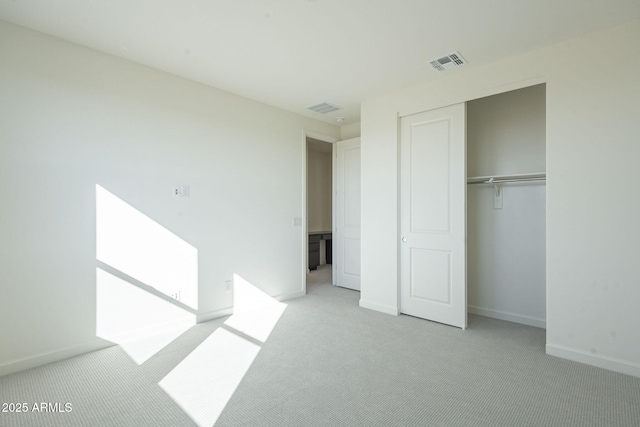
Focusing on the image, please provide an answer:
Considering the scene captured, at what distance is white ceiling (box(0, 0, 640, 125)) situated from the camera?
221 cm

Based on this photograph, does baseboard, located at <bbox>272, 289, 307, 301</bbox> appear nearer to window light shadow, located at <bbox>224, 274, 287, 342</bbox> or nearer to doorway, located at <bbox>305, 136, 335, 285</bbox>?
window light shadow, located at <bbox>224, 274, 287, 342</bbox>

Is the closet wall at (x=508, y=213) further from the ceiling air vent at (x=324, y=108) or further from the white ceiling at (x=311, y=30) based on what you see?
Result: the ceiling air vent at (x=324, y=108)

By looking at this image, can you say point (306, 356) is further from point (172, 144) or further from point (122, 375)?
point (172, 144)

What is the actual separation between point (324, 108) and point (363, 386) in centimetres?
349

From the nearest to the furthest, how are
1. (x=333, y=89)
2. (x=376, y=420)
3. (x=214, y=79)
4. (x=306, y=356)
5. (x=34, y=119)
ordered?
(x=376, y=420)
(x=34, y=119)
(x=306, y=356)
(x=214, y=79)
(x=333, y=89)

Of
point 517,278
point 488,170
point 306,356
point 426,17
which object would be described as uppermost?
point 426,17

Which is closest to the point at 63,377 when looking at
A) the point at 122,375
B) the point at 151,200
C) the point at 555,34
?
the point at 122,375

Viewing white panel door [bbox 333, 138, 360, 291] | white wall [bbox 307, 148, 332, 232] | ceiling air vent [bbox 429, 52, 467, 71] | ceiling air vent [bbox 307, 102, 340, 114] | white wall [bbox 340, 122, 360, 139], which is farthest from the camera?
white wall [bbox 307, 148, 332, 232]

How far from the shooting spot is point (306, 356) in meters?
2.66

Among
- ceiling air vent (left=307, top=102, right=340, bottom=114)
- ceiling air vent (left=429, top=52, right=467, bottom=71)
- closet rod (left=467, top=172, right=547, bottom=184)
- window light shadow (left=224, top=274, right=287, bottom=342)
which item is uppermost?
ceiling air vent (left=429, top=52, right=467, bottom=71)

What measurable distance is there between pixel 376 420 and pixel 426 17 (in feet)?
9.23

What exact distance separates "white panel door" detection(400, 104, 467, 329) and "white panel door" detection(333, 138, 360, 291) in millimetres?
1252

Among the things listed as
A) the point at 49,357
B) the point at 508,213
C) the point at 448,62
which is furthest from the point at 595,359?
the point at 49,357

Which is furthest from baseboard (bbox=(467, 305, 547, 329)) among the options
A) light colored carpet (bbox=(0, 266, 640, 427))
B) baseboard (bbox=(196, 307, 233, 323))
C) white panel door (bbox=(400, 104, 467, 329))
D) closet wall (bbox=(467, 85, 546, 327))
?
baseboard (bbox=(196, 307, 233, 323))
